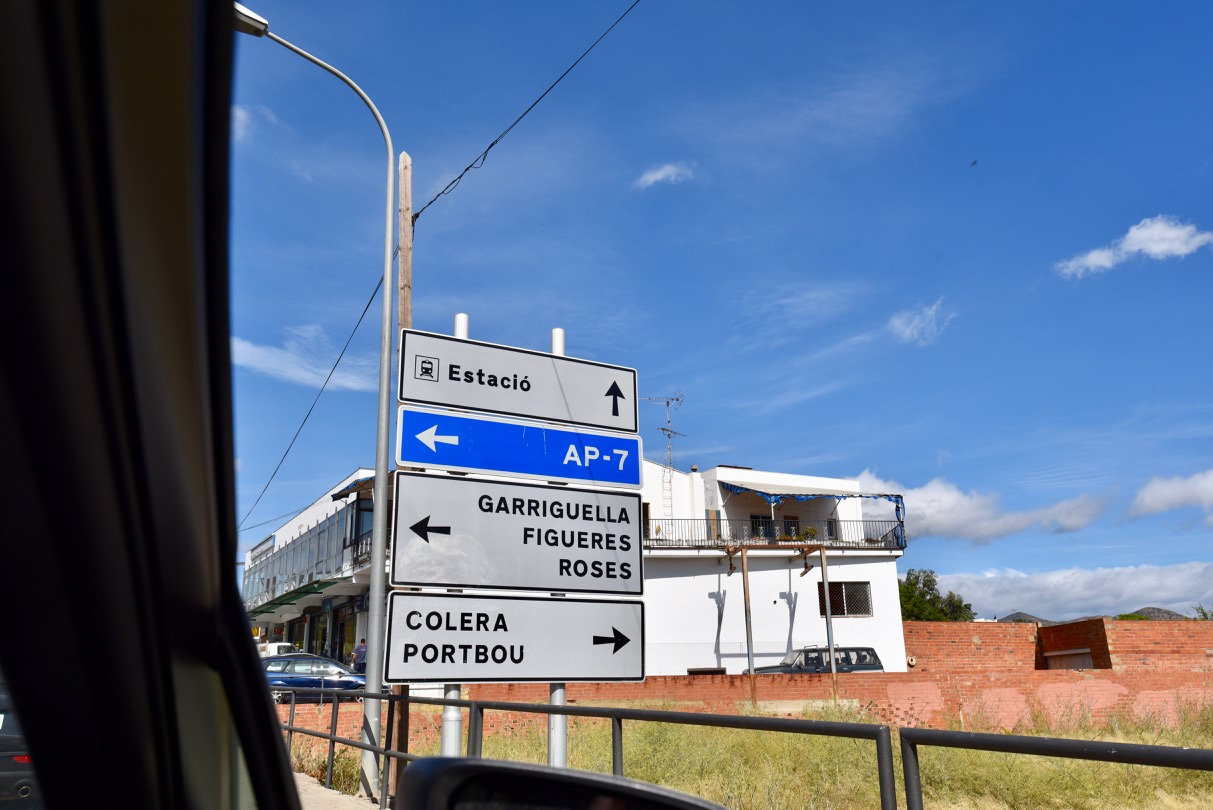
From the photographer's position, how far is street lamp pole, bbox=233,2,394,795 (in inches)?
340

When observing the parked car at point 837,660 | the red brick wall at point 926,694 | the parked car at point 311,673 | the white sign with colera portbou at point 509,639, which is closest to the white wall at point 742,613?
the parked car at point 837,660

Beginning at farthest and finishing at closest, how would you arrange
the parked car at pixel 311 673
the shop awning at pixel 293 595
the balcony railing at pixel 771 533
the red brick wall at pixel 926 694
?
the shop awning at pixel 293 595, the balcony railing at pixel 771 533, the parked car at pixel 311 673, the red brick wall at pixel 926 694

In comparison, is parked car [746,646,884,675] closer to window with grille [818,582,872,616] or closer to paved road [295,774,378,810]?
window with grille [818,582,872,616]

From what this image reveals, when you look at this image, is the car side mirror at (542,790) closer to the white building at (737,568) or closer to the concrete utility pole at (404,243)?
the concrete utility pole at (404,243)

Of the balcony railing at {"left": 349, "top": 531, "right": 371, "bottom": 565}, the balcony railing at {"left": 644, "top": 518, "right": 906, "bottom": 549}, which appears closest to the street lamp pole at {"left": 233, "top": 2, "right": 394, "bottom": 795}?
the balcony railing at {"left": 349, "top": 531, "right": 371, "bottom": 565}

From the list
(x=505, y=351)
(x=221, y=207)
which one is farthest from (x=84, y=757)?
(x=505, y=351)

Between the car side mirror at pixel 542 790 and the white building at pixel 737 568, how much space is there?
1207 inches

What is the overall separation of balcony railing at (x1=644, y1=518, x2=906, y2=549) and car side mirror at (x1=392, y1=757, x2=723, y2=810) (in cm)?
3319

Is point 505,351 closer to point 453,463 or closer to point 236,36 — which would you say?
point 453,463

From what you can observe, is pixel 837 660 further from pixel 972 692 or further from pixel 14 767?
pixel 14 767

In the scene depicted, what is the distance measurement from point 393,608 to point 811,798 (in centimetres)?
286

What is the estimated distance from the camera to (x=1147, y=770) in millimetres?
3615

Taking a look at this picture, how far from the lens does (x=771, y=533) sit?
38.4 meters

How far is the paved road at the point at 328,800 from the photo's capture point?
309 inches
